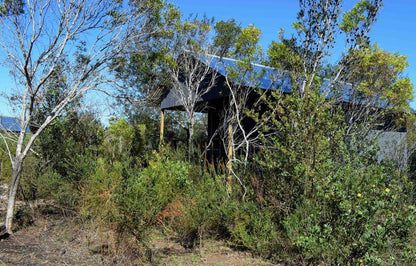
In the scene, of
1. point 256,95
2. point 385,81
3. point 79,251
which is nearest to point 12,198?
point 79,251

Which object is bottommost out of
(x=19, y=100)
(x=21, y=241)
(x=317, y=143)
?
(x=21, y=241)

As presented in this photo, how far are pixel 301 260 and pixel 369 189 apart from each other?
5.57 feet

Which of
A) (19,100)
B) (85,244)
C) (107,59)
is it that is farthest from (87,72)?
(85,244)

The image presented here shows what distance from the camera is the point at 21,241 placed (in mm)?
5914

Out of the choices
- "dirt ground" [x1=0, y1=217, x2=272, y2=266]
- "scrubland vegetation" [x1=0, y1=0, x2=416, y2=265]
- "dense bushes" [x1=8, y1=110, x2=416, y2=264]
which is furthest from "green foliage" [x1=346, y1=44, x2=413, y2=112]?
"dirt ground" [x1=0, y1=217, x2=272, y2=266]

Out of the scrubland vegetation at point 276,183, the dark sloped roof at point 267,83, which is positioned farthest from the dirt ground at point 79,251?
the dark sloped roof at point 267,83

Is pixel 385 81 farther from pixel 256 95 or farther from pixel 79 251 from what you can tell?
pixel 79 251

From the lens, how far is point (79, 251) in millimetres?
5379

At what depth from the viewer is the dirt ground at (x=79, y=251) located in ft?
16.3

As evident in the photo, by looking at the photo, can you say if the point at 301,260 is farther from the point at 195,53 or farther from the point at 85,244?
Answer: the point at 195,53

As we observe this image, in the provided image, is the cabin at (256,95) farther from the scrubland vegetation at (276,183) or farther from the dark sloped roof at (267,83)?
the scrubland vegetation at (276,183)

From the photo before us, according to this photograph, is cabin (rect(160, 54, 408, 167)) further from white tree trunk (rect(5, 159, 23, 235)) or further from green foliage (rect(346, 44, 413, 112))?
white tree trunk (rect(5, 159, 23, 235))

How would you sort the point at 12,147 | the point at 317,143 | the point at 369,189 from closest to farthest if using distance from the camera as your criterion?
the point at 369,189
the point at 317,143
the point at 12,147

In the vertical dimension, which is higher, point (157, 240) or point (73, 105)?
point (73, 105)
